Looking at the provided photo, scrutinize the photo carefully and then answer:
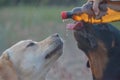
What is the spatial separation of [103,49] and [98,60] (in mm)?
113

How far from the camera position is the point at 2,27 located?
52.1 ft

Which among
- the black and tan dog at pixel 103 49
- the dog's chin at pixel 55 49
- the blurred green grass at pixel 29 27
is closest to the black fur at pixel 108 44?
the black and tan dog at pixel 103 49

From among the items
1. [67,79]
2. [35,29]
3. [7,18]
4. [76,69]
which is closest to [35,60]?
[67,79]

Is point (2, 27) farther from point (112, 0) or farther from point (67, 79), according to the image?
point (112, 0)

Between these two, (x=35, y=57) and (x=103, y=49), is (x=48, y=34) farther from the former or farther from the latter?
(x=103, y=49)

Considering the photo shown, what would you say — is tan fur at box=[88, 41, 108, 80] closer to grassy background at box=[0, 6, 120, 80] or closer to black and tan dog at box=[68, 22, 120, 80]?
black and tan dog at box=[68, 22, 120, 80]

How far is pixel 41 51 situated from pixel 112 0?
4.14 ft

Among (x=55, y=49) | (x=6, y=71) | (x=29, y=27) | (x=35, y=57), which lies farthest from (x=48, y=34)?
(x=6, y=71)

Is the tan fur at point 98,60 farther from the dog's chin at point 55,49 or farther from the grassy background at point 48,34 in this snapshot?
the grassy background at point 48,34

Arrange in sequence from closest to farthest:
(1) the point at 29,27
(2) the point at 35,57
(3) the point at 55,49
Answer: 1. (3) the point at 55,49
2. (2) the point at 35,57
3. (1) the point at 29,27

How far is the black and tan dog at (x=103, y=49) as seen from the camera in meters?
5.44

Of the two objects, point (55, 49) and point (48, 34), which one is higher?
point (55, 49)

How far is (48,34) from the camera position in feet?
41.4

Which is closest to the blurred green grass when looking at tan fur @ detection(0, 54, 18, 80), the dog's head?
the dog's head
